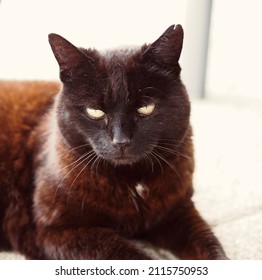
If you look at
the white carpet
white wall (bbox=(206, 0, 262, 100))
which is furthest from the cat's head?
white wall (bbox=(206, 0, 262, 100))

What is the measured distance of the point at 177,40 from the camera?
91 cm

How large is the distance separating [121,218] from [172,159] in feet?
0.57

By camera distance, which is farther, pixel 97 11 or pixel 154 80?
pixel 97 11

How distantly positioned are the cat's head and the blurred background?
1.14ft

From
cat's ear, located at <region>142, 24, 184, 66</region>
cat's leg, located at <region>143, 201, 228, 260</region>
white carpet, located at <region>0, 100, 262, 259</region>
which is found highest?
cat's ear, located at <region>142, 24, 184, 66</region>

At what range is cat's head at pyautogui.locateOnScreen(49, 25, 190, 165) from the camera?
890 mm

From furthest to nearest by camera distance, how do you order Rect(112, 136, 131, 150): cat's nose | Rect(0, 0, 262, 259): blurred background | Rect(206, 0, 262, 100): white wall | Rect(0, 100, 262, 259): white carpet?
Rect(206, 0, 262, 100): white wall < Rect(0, 0, 262, 259): blurred background < Rect(0, 100, 262, 259): white carpet < Rect(112, 136, 131, 150): cat's nose

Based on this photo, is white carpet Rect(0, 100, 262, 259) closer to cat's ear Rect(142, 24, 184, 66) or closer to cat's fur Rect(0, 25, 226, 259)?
cat's fur Rect(0, 25, 226, 259)

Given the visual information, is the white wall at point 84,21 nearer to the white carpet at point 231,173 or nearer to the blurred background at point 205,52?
the blurred background at point 205,52

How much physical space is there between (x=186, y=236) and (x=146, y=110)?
12.3 inches

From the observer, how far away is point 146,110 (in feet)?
2.98
